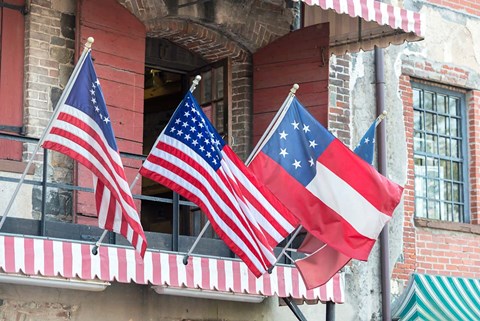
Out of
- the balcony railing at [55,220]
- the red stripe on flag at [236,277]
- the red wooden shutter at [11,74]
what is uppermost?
the red wooden shutter at [11,74]

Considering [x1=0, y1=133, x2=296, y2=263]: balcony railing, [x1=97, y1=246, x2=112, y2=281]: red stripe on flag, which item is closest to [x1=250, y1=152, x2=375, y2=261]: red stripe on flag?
[x1=0, y1=133, x2=296, y2=263]: balcony railing

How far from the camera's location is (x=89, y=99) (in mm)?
11469

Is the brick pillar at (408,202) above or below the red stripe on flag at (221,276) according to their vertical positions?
above

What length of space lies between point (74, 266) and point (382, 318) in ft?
14.6

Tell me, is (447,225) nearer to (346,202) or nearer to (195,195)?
(346,202)

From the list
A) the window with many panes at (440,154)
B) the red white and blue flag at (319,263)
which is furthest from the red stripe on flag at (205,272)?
the window with many panes at (440,154)

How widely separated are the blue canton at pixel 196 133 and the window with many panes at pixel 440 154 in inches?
180

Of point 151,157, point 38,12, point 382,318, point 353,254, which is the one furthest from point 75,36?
point 382,318

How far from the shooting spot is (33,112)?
1289 centimetres

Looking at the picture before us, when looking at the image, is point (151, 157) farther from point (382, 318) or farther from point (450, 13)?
point (450, 13)

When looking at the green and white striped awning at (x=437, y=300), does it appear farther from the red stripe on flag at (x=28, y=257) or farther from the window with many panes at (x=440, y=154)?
the red stripe on flag at (x=28, y=257)

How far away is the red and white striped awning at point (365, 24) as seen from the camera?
1349 cm

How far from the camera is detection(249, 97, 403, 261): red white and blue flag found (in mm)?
12719

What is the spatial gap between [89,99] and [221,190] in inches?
56.1
